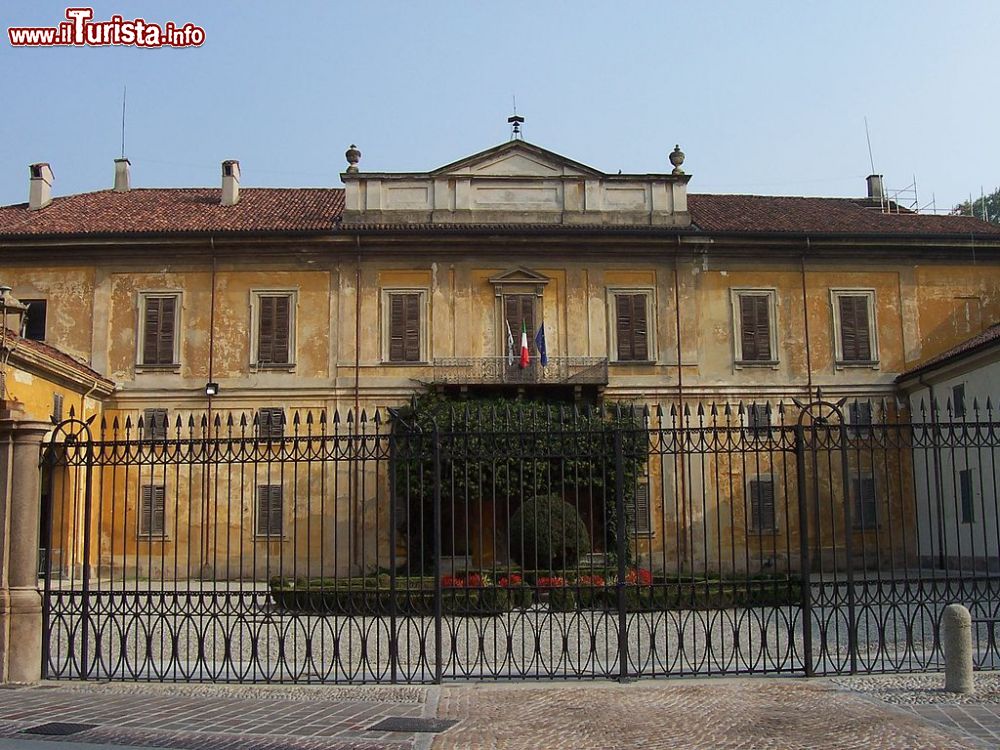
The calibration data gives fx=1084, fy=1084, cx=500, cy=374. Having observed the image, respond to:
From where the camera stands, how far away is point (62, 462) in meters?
10.6

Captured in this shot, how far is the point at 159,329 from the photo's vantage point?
26797mm

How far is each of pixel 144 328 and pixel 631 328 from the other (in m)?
12.1

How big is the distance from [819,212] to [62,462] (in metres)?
24.2

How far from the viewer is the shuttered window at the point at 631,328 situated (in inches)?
1067

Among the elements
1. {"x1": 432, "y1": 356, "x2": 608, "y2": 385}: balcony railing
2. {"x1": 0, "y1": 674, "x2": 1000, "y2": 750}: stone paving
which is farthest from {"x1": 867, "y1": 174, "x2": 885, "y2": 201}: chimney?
{"x1": 0, "y1": 674, "x2": 1000, "y2": 750}: stone paving

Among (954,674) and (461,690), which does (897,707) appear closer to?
(954,674)

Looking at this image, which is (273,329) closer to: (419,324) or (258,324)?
(258,324)

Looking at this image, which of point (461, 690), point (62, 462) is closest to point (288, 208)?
point (62, 462)

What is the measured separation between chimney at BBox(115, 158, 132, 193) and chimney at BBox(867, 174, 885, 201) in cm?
2203

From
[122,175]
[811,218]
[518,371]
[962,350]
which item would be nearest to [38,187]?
[122,175]

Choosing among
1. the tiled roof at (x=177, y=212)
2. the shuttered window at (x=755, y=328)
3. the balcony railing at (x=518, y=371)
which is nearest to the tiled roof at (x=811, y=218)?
the shuttered window at (x=755, y=328)

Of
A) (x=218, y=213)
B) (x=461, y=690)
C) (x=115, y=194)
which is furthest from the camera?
(x=115, y=194)

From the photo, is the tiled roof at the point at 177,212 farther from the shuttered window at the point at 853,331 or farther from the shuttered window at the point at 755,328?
the shuttered window at the point at 853,331

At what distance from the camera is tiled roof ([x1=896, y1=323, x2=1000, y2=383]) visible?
23.3m
